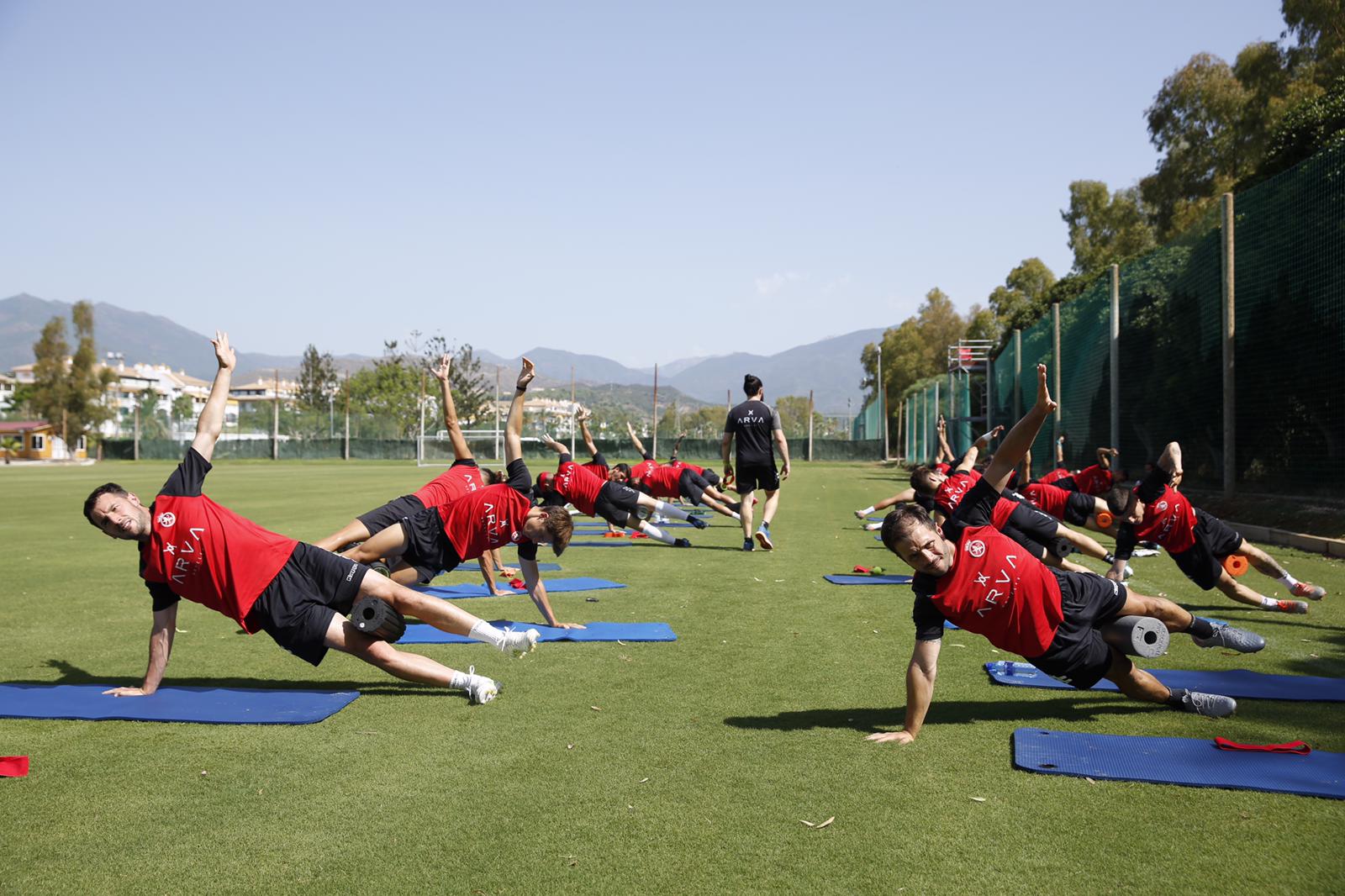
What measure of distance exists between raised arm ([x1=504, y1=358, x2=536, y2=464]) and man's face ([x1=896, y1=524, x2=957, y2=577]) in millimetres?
3329

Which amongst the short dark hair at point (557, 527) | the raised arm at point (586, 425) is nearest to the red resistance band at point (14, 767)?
the short dark hair at point (557, 527)

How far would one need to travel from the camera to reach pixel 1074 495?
34.0ft

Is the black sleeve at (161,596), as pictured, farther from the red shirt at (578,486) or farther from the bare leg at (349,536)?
the red shirt at (578,486)

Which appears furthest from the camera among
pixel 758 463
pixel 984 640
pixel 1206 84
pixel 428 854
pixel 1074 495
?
pixel 1206 84

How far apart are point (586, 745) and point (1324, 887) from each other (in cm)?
291

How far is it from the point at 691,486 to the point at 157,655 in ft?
34.9

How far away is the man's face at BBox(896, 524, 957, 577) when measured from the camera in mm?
4594

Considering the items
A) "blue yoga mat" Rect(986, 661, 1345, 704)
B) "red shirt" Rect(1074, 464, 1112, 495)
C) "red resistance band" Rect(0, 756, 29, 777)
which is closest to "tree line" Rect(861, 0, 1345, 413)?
"red shirt" Rect(1074, 464, 1112, 495)

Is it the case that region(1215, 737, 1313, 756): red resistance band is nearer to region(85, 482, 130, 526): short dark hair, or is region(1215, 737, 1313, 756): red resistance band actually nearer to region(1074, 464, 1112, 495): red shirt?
region(85, 482, 130, 526): short dark hair

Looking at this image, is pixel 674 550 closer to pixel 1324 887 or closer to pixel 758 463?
pixel 758 463

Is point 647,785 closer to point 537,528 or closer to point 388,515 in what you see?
point 537,528

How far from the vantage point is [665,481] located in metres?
15.9

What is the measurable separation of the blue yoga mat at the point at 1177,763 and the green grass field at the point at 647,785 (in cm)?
9

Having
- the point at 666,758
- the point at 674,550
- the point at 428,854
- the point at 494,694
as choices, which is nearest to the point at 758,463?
the point at 674,550
